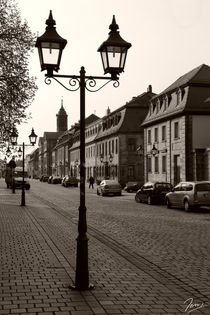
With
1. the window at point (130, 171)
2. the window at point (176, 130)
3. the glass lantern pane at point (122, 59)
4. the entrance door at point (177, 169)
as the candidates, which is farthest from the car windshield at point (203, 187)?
the window at point (130, 171)

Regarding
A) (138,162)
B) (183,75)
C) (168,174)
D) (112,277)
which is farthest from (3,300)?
(138,162)

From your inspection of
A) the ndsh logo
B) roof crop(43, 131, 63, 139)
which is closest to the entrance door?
the ndsh logo

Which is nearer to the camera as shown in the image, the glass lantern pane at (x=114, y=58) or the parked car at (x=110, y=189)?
the glass lantern pane at (x=114, y=58)

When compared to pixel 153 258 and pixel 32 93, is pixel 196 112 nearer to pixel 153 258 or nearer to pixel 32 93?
pixel 32 93

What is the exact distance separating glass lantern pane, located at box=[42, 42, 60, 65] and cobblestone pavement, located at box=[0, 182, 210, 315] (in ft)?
11.9

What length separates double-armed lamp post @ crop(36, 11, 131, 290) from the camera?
743 cm

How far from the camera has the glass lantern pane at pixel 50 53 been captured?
749cm

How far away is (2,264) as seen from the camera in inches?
365

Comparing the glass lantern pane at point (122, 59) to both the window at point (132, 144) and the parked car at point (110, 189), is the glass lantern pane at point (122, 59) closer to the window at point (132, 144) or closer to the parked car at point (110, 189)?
the parked car at point (110, 189)

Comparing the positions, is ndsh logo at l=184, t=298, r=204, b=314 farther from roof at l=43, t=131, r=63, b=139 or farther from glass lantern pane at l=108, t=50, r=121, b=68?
roof at l=43, t=131, r=63, b=139

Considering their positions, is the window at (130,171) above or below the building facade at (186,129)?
below

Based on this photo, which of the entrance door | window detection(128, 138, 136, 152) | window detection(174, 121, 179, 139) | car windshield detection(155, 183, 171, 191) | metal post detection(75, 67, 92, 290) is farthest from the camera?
window detection(128, 138, 136, 152)

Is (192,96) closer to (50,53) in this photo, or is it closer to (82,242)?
(50,53)

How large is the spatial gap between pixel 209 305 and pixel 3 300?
2883 mm
